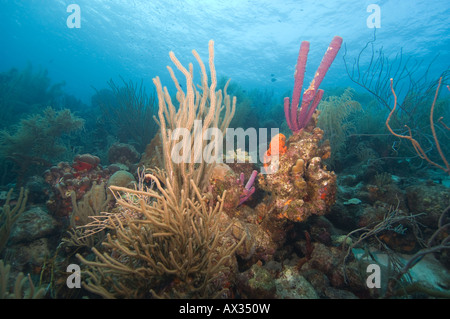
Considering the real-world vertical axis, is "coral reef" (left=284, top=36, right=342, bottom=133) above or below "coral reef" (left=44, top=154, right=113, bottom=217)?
above

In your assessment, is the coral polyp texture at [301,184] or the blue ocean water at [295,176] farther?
the coral polyp texture at [301,184]

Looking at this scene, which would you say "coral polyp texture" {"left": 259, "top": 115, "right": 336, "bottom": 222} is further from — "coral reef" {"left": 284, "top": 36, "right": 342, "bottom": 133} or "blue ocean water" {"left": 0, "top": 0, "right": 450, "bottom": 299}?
"coral reef" {"left": 284, "top": 36, "right": 342, "bottom": 133}

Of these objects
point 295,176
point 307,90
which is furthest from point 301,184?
point 307,90

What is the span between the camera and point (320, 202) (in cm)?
288

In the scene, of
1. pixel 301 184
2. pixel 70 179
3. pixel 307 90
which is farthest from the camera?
pixel 70 179

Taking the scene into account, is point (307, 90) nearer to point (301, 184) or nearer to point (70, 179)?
point (301, 184)

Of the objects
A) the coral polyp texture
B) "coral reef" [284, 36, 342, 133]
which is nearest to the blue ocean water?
the coral polyp texture

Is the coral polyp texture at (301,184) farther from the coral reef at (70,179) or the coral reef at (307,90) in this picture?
the coral reef at (70,179)

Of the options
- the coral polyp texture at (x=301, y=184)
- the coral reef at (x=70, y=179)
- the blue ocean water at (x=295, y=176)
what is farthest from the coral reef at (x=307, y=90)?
the coral reef at (x=70, y=179)

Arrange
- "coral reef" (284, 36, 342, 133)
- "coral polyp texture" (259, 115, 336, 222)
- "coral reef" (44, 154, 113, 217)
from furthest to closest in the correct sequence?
1. "coral reef" (44, 154, 113, 217)
2. "coral reef" (284, 36, 342, 133)
3. "coral polyp texture" (259, 115, 336, 222)

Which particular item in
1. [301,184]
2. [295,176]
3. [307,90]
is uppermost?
[307,90]
